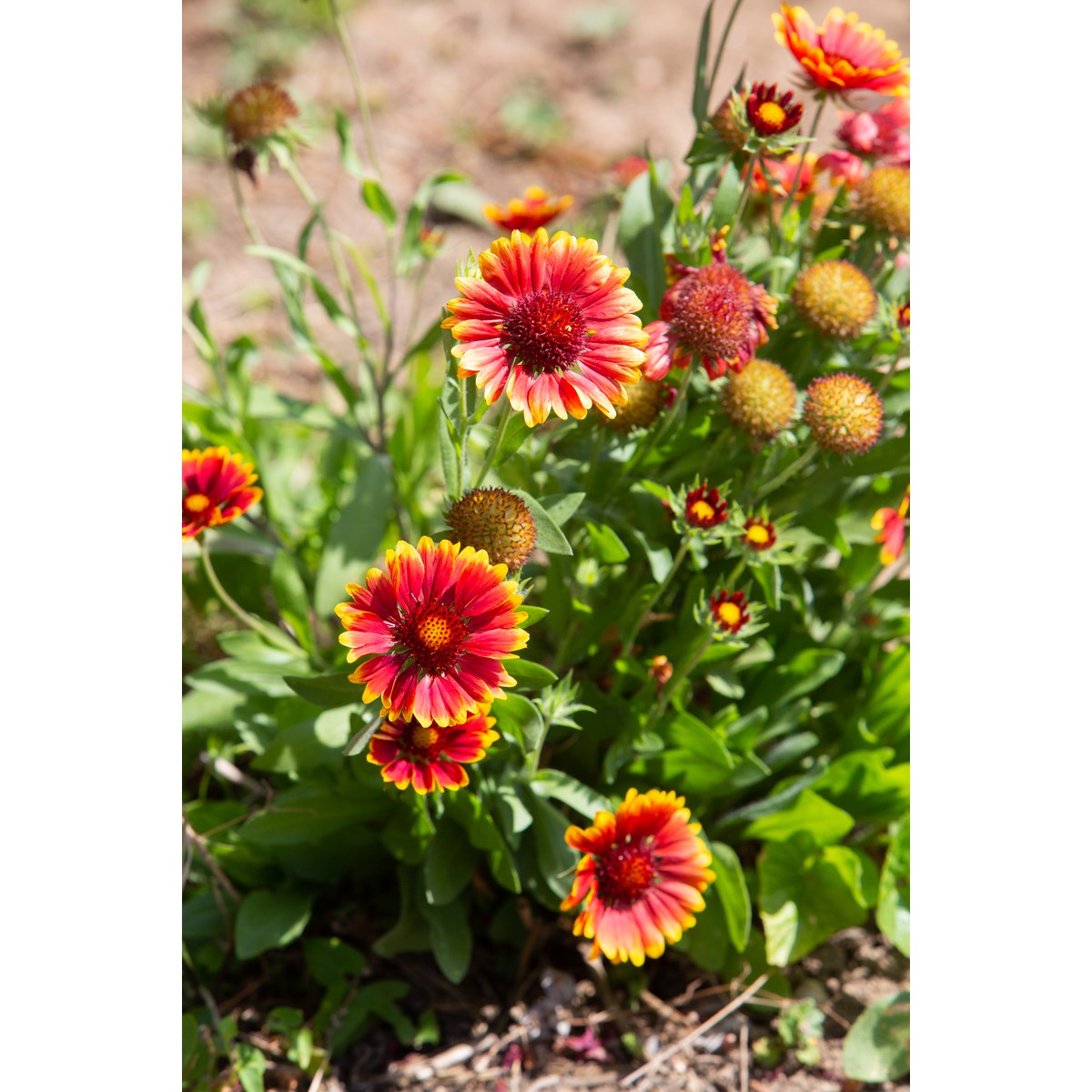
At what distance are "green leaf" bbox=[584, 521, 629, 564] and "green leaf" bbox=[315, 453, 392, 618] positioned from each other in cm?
59

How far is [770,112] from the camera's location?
1.43 metres

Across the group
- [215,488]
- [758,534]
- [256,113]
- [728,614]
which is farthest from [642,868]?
[256,113]

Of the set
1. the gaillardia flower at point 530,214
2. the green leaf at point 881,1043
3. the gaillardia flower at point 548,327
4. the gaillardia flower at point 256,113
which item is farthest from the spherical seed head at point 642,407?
the green leaf at point 881,1043

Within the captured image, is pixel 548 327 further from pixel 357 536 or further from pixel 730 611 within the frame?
pixel 357 536

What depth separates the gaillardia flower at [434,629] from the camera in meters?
1.17

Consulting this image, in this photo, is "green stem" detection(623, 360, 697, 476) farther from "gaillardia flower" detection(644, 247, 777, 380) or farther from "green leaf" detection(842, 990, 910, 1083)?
"green leaf" detection(842, 990, 910, 1083)

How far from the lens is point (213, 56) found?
3840mm

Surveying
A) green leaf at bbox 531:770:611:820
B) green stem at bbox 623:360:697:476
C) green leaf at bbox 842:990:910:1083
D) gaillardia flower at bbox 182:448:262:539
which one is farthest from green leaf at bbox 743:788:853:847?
gaillardia flower at bbox 182:448:262:539

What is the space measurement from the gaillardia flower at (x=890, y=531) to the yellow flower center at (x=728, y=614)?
421 mm

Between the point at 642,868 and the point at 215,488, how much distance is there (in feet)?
2.86

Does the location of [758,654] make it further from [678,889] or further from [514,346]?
[514,346]

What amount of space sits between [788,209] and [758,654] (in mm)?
719

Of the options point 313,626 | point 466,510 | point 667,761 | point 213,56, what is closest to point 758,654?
point 667,761

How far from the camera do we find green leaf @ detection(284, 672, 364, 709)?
55.2 inches
